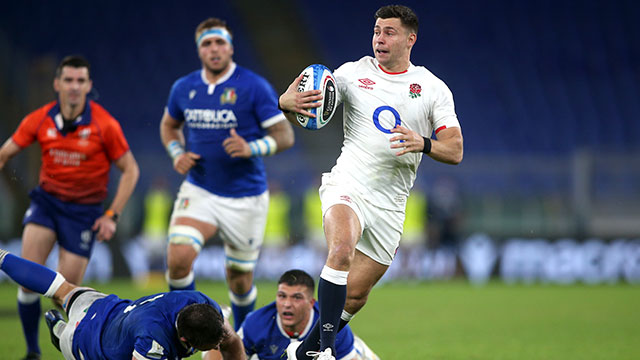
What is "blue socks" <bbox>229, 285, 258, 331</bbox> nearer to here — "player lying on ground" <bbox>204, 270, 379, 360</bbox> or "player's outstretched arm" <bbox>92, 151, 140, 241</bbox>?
"player lying on ground" <bbox>204, 270, 379, 360</bbox>

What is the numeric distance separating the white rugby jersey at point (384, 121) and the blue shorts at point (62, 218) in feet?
8.38

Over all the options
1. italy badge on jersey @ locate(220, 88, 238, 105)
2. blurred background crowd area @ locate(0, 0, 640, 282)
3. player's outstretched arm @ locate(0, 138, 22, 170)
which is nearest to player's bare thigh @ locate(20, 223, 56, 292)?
player's outstretched arm @ locate(0, 138, 22, 170)

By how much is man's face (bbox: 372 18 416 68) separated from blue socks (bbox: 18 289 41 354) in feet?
11.8

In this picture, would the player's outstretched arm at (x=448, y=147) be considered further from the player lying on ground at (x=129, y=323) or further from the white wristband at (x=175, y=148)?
the white wristband at (x=175, y=148)

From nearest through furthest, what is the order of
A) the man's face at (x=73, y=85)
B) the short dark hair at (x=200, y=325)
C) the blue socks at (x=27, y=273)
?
the short dark hair at (x=200, y=325) < the blue socks at (x=27, y=273) < the man's face at (x=73, y=85)

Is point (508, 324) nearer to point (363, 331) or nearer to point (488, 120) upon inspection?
point (363, 331)

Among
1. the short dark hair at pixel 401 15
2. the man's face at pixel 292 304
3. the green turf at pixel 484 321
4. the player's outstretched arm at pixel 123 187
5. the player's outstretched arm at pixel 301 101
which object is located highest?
the short dark hair at pixel 401 15

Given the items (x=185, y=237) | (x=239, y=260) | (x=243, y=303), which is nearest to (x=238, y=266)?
(x=239, y=260)

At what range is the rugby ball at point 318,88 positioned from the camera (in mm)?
5602

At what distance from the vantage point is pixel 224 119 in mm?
7316

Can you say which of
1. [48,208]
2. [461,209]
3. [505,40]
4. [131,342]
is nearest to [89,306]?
[131,342]

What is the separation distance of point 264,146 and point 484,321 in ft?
16.8

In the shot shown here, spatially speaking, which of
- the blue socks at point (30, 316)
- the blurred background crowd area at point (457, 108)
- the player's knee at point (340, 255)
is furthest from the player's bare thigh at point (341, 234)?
the blurred background crowd area at point (457, 108)

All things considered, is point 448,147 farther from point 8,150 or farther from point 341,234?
point 8,150
